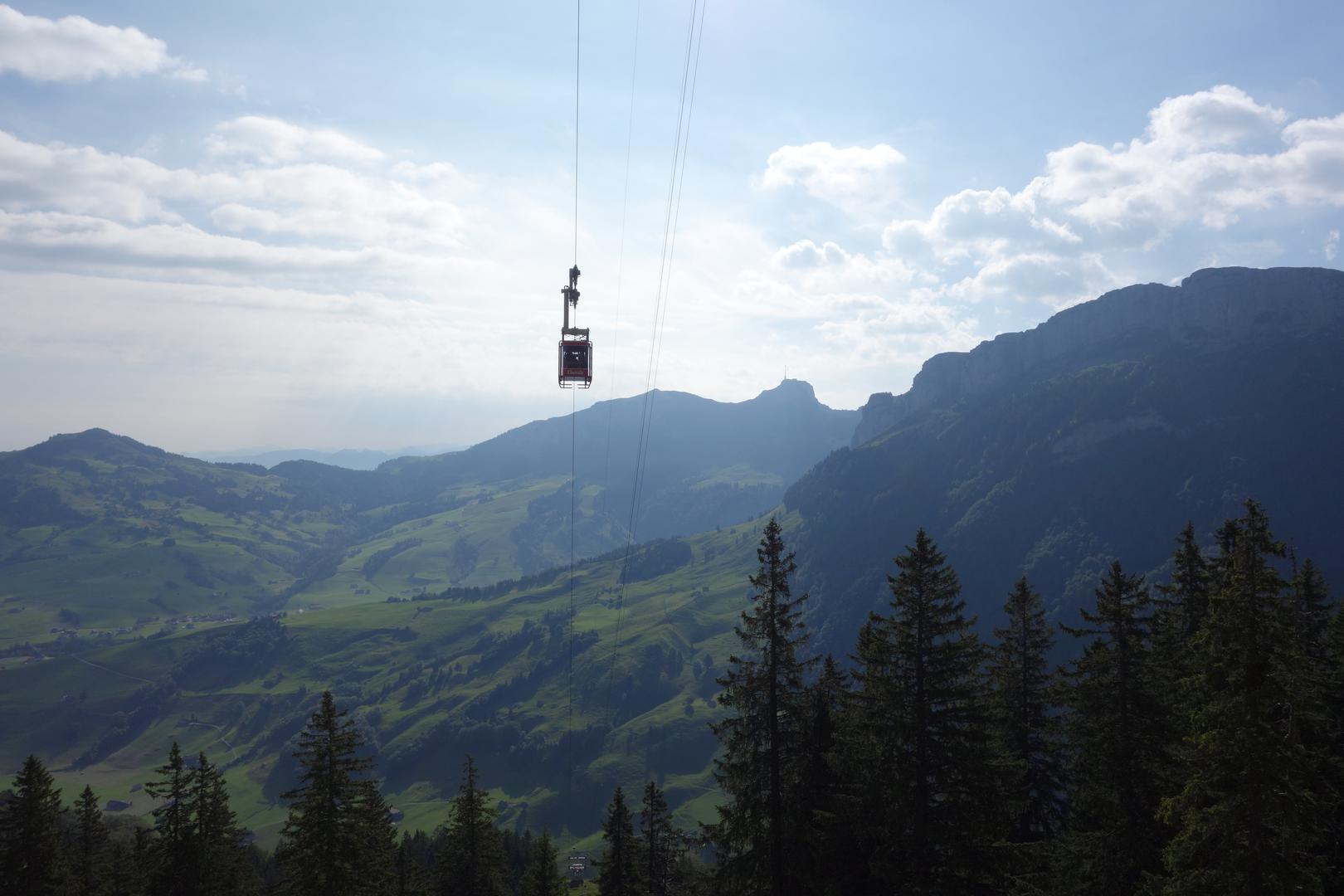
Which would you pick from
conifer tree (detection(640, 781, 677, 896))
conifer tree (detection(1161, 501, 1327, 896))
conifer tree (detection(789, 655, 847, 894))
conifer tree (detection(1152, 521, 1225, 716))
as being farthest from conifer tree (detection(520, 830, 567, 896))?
conifer tree (detection(1161, 501, 1327, 896))

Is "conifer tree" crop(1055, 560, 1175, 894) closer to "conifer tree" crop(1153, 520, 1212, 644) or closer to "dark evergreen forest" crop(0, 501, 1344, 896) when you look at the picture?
"dark evergreen forest" crop(0, 501, 1344, 896)

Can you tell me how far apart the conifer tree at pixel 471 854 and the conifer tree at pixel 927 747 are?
27.1 metres

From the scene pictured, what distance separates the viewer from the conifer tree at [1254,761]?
20.1 m

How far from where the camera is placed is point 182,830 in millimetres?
39281

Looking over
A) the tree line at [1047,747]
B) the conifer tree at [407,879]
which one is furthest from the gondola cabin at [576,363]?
the conifer tree at [407,879]

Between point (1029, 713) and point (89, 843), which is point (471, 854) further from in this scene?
point (1029, 713)

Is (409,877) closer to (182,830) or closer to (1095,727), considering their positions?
(182,830)

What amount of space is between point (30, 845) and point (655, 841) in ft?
110

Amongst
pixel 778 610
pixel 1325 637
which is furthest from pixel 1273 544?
pixel 1325 637

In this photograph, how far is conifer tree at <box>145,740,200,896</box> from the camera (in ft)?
127

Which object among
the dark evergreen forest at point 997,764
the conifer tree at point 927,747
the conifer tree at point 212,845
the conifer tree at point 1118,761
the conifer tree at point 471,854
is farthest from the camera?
the conifer tree at point 471,854

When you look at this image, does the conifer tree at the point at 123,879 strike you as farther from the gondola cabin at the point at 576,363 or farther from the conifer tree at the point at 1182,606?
the conifer tree at the point at 1182,606

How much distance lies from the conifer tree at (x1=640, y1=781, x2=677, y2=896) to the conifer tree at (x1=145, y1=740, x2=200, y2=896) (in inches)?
950

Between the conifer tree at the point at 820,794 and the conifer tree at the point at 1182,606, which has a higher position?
the conifer tree at the point at 1182,606
